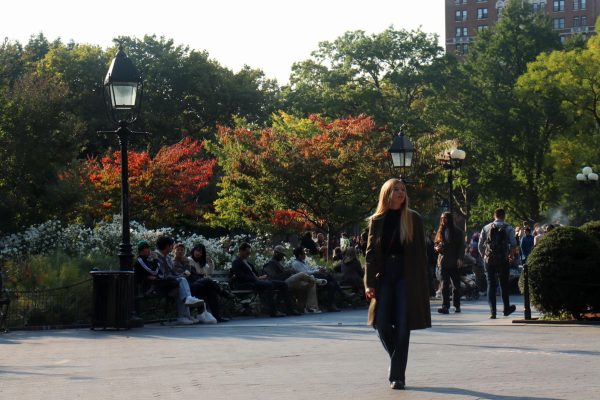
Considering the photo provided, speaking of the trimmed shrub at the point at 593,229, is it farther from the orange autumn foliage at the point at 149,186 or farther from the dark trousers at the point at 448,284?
the orange autumn foliage at the point at 149,186

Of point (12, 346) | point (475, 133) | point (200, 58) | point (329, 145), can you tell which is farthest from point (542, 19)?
point (12, 346)

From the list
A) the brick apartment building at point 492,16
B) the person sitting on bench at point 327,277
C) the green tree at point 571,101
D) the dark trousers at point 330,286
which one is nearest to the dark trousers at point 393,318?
the person sitting on bench at point 327,277

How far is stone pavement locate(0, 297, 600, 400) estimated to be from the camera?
31.9ft

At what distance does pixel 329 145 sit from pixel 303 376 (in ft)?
93.7

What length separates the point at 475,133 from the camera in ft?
216

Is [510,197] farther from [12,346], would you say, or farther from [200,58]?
[12,346]

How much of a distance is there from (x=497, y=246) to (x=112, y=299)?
647cm

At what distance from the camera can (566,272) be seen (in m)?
16.7

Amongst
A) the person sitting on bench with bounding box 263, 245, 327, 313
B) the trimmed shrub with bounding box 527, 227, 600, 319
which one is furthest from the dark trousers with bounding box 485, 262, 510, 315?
the person sitting on bench with bounding box 263, 245, 327, 313

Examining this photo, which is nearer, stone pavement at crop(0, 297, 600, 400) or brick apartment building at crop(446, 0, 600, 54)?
stone pavement at crop(0, 297, 600, 400)

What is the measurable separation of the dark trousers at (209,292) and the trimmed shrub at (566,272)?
5458mm

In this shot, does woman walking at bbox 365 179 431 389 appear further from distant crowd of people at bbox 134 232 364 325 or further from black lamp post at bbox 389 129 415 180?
black lamp post at bbox 389 129 415 180

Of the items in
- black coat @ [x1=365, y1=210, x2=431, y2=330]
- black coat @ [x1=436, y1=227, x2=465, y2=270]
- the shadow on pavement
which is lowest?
the shadow on pavement

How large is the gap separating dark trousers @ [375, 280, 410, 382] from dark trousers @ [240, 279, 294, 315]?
1084cm
